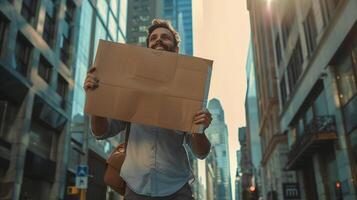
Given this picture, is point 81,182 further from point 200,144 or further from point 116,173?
point 200,144

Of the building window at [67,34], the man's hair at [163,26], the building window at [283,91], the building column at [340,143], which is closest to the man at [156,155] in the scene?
the man's hair at [163,26]

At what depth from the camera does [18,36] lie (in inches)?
938

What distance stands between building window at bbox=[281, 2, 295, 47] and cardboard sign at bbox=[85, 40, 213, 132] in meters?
30.2

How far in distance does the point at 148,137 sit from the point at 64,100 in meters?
28.4

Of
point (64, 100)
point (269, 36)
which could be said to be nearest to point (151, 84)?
point (64, 100)

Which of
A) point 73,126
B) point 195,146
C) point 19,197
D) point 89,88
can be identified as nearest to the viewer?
point 89,88

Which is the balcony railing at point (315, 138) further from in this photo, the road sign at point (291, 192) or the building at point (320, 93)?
the road sign at point (291, 192)

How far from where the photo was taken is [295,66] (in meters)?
30.4

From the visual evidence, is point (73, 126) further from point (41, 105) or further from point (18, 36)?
point (18, 36)

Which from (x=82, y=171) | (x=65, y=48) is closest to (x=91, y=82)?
(x=82, y=171)

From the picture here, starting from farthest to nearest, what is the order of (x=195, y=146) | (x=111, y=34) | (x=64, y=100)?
(x=111, y=34), (x=64, y=100), (x=195, y=146)

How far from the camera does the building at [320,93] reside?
61.1 ft

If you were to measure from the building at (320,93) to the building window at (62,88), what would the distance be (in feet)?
55.6

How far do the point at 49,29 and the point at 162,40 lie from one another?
90.1 ft
